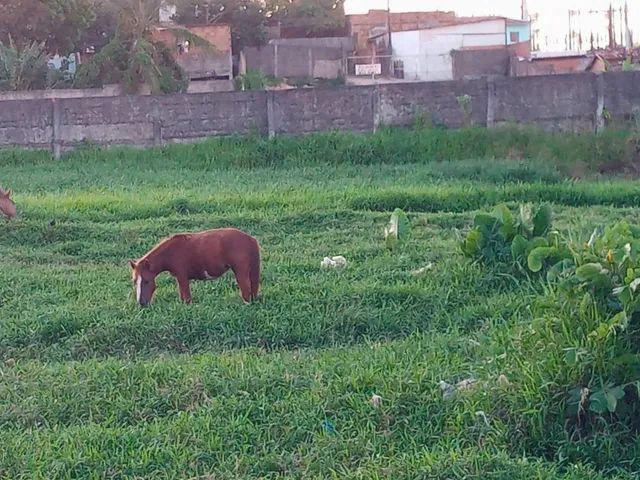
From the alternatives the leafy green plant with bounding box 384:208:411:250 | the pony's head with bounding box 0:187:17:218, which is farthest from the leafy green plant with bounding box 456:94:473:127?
the pony's head with bounding box 0:187:17:218

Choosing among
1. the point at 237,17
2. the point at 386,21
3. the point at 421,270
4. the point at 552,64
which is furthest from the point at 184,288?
the point at 386,21

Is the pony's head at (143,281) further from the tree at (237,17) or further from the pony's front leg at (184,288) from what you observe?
the tree at (237,17)

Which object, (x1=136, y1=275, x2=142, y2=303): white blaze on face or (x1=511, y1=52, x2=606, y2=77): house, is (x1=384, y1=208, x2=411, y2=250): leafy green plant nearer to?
(x1=136, y1=275, x2=142, y2=303): white blaze on face

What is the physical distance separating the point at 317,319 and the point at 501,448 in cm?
221

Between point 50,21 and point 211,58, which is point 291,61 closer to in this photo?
point 211,58

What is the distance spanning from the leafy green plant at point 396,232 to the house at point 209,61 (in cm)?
2009

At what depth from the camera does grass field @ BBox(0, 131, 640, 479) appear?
161 inches

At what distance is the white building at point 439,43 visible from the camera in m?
38.7

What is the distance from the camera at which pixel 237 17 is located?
37.0 m

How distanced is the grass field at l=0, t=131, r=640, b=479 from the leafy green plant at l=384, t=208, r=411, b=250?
110 mm

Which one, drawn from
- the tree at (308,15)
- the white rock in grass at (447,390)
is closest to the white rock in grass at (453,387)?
the white rock in grass at (447,390)

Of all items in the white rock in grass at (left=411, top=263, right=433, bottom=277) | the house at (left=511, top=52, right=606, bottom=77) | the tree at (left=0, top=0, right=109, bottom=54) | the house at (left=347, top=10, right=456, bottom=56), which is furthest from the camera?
the house at (left=347, top=10, right=456, bottom=56)

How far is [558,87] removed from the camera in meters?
16.8

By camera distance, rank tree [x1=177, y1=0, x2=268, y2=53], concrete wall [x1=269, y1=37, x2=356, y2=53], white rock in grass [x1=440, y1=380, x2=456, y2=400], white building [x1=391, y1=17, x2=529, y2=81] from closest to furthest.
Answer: white rock in grass [x1=440, y1=380, x2=456, y2=400]
tree [x1=177, y1=0, x2=268, y2=53]
white building [x1=391, y1=17, x2=529, y2=81]
concrete wall [x1=269, y1=37, x2=356, y2=53]
